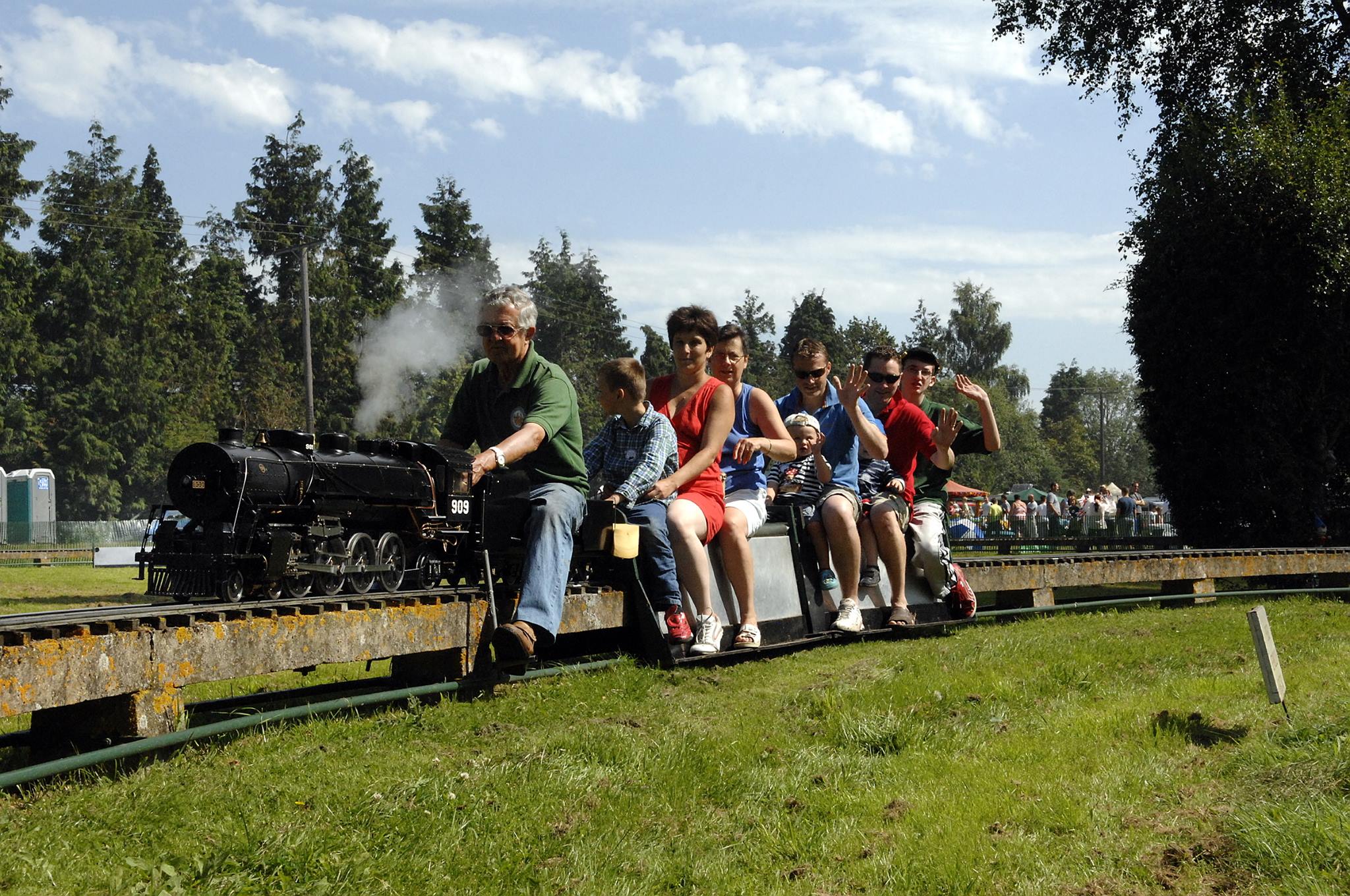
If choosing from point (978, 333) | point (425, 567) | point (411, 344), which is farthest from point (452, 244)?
point (425, 567)

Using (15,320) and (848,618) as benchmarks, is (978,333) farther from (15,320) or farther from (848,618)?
(848,618)

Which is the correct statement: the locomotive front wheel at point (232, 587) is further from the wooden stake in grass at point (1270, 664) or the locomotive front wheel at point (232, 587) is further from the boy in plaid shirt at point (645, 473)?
the wooden stake in grass at point (1270, 664)

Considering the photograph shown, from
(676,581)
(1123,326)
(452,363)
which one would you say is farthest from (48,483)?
(676,581)

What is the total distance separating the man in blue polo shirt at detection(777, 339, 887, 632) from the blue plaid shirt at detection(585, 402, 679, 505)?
131 centimetres

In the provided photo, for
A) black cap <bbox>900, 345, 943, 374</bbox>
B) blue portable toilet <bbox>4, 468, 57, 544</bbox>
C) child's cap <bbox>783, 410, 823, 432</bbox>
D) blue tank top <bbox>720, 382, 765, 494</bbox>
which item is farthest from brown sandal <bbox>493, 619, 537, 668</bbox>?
blue portable toilet <bbox>4, 468, 57, 544</bbox>

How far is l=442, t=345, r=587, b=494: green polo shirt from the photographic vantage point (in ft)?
22.6

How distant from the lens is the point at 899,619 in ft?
29.2

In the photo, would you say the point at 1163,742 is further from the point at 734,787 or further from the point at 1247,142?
the point at 1247,142

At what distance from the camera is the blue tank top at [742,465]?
818cm

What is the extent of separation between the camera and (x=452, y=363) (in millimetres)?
74688

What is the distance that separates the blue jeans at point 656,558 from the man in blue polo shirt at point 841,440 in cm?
151

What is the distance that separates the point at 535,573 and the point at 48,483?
56631 mm

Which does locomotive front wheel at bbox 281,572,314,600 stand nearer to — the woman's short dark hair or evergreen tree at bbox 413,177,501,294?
the woman's short dark hair

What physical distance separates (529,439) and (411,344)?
72744mm
